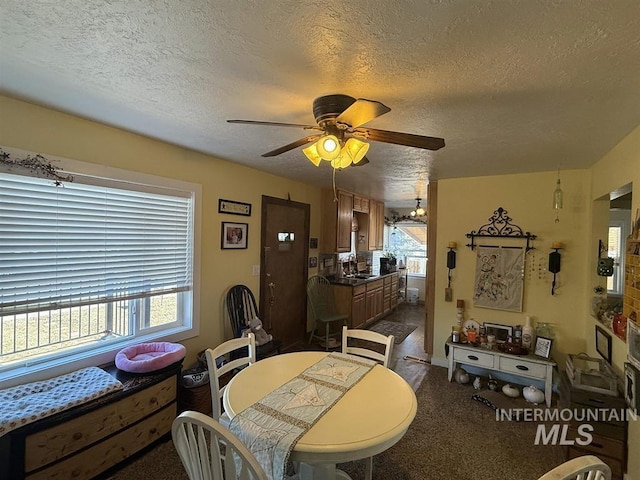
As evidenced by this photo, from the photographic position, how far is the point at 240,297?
3.36 m

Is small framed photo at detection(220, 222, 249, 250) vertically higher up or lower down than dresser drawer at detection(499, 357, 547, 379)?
higher up

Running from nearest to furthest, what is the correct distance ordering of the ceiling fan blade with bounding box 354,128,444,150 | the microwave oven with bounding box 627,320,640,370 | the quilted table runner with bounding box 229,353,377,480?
the quilted table runner with bounding box 229,353,377,480, the ceiling fan blade with bounding box 354,128,444,150, the microwave oven with bounding box 627,320,640,370

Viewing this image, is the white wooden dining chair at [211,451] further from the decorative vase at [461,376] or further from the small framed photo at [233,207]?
the decorative vase at [461,376]

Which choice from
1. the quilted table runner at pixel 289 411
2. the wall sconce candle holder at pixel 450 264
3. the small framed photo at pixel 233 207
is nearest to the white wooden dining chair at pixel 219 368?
the quilted table runner at pixel 289 411

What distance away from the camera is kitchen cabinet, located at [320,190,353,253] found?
470 cm

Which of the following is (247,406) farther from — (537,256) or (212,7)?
(537,256)

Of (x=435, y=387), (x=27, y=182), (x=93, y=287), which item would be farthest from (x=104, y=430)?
(x=435, y=387)

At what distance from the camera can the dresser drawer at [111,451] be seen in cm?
173

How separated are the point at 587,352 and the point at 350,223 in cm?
328

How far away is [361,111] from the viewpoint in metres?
1.34

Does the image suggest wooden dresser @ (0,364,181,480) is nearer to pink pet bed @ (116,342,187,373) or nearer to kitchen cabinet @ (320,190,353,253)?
pink pet bed @ (116,342,187,373)

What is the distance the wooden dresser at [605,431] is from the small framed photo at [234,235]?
3.16m

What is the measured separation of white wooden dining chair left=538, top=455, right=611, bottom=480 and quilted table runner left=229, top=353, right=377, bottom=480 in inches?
33.7

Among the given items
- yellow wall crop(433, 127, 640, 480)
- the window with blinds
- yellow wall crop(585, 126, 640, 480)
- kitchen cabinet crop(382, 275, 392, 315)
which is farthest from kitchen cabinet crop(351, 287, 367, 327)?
yellow wall crop(585, 126, 640, 480)
